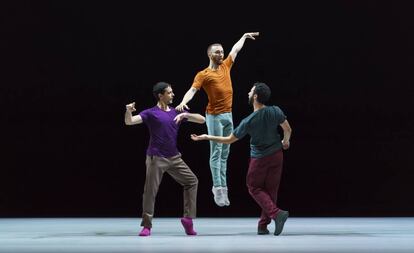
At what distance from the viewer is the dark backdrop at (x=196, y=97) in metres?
9.55

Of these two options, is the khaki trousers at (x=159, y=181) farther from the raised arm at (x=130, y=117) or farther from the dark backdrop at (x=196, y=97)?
the dark backdrop at (x=196, y=97)

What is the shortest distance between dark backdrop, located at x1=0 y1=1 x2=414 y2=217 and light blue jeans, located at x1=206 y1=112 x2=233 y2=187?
141 centimetres

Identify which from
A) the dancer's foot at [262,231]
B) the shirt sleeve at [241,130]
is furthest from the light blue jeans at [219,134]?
the dancer's foot at [262,231]

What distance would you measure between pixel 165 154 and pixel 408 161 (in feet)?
11.5

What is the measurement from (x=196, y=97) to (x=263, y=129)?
229cm

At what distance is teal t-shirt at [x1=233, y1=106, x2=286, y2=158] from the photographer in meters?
7.38

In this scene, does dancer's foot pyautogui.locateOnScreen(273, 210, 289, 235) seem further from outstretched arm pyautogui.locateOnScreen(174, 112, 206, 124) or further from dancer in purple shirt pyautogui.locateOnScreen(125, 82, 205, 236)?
outstretched arm pyautogui.locateOnScreen(174, 112, 206, 124)

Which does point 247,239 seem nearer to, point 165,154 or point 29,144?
point 165,154

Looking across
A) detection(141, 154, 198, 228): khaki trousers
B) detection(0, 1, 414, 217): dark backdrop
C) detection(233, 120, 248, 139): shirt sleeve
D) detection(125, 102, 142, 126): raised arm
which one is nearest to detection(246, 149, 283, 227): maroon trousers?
detection(233, 120, 248, 139): shirt sleeve

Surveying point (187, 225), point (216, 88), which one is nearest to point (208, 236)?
point (187, 225)

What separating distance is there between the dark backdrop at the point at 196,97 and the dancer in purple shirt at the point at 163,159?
2042 mm

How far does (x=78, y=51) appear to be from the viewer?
31.6 feet

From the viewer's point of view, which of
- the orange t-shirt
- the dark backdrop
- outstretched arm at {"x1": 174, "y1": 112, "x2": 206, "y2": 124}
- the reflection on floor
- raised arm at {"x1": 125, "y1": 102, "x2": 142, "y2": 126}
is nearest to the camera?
the reflection on floor

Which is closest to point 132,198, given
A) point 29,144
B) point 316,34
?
point 29,144
